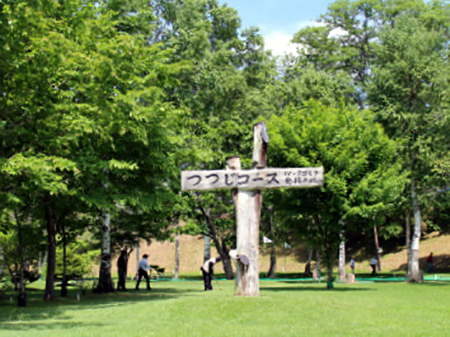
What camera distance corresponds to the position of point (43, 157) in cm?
1359

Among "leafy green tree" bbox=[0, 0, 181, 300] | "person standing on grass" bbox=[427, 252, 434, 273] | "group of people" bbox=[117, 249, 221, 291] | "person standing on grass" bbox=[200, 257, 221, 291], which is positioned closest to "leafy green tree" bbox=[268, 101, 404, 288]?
"person standing on grass" bbox=[200, 257, 221, 291]

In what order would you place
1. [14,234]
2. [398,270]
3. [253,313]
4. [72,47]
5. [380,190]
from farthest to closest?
[398,270] → [14,234] → [380,190] → [72,47] → [253,313]

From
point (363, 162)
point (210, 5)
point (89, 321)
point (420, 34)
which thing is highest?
point (210, 5)

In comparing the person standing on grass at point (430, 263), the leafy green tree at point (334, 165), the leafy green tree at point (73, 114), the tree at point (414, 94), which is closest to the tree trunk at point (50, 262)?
the leafy green tree at point (73, 114)

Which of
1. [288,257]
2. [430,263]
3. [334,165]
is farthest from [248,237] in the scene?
[288,257]

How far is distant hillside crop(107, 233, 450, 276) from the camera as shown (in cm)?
4712

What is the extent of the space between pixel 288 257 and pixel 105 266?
37057mm

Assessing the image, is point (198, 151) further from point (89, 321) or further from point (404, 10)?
point (404, 10)

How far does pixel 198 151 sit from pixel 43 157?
7.34 meters

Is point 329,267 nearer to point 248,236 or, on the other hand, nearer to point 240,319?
point 248,236

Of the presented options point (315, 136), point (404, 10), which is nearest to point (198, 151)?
point (315, 136)

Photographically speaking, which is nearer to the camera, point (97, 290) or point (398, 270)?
point (97, 290)

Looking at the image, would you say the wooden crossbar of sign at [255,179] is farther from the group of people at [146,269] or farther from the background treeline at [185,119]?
the group of people at [146,269]

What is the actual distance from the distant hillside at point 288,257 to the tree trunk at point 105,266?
17589 mm
